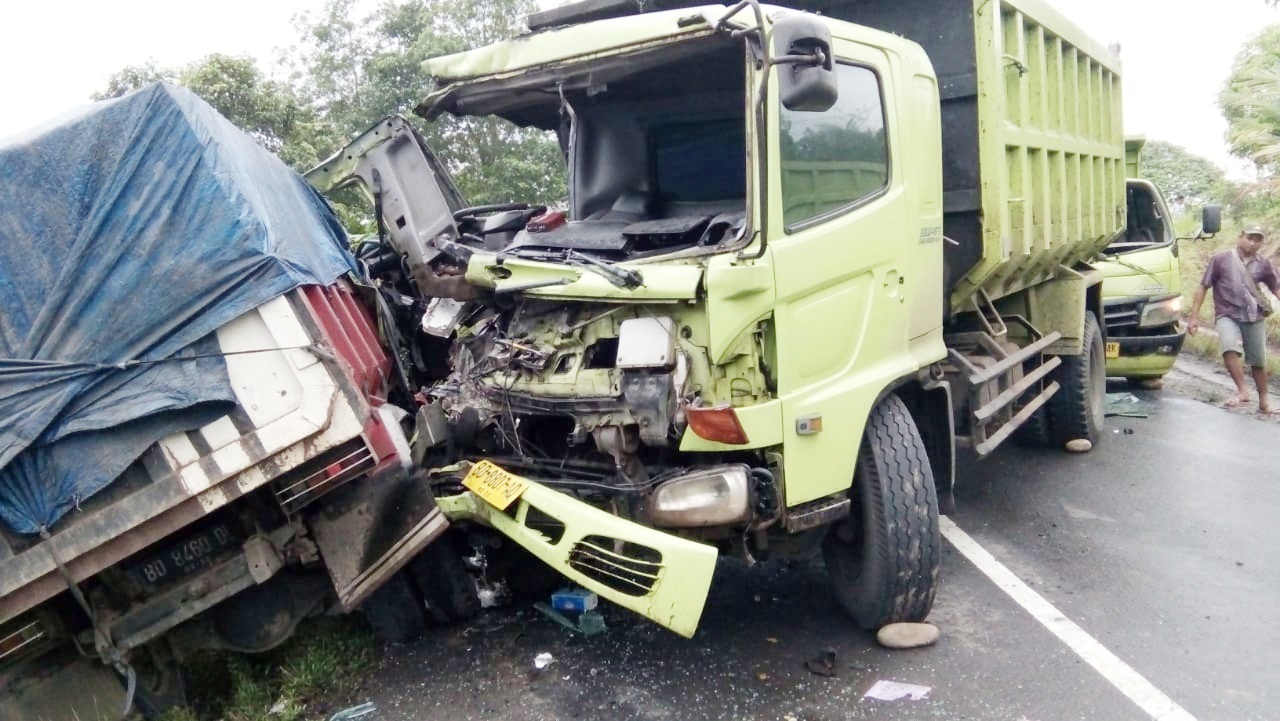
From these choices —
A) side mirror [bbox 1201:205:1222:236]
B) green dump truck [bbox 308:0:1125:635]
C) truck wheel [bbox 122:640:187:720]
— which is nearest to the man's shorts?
side mirror [bbox 1201:205:1222:236]

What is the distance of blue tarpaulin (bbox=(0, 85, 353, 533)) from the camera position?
2.97 meters

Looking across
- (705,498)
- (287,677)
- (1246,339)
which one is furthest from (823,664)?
(1246,339)

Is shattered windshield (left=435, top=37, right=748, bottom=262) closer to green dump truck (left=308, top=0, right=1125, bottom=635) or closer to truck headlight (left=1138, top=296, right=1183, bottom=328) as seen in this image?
green dump truck (left=308, top=0, right=1125, bottom=635)

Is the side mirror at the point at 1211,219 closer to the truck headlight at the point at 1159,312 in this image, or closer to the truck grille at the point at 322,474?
the truck headlight at the point at 1159,312

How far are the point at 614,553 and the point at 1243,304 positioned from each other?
23.3 ft

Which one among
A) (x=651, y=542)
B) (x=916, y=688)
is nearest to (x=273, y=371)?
(x=651, y=542)

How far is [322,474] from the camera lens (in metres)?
3.23

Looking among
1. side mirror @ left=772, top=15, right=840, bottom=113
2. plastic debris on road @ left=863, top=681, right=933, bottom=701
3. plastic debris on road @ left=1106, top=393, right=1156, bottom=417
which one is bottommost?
plastic debris on road @ left=1106, top=393, right=1156, bottom=417

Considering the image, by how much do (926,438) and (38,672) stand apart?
3693 millimetres

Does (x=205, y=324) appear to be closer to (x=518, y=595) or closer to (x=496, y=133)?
(x=518, y=595)

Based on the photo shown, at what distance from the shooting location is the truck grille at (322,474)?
10.5 feet

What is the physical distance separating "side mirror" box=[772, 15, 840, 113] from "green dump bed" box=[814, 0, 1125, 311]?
195cm

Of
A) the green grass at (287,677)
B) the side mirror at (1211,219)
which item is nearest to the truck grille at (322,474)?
the green grass at (287,677)

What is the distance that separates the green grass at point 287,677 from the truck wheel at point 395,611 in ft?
0.35
